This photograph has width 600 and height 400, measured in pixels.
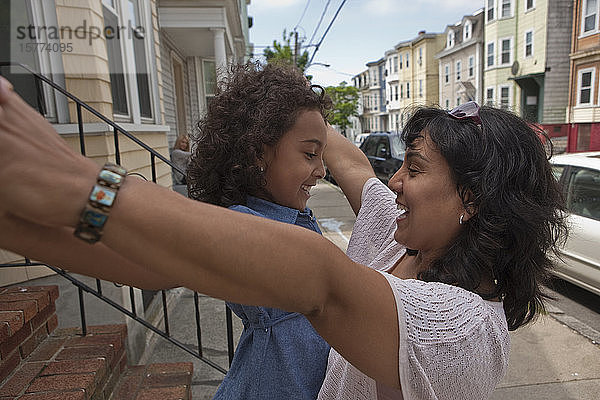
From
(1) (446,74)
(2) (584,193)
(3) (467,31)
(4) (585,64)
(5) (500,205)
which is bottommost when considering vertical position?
(2) (584,193)

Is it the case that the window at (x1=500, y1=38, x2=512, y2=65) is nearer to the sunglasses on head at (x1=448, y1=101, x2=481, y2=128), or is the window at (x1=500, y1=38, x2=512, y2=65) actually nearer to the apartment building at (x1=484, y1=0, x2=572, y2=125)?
the apartment building at (x1=484, y1=0, x2=572, y2=125)

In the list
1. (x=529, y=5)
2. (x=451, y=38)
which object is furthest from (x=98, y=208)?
(x=451, y=38)

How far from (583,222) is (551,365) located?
1846mm

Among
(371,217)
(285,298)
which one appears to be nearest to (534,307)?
(371,217)

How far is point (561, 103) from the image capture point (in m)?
21.0

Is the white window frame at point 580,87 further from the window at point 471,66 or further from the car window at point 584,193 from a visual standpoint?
the car window at point 584,193

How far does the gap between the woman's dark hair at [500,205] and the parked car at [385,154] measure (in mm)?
8576

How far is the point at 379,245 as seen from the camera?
5.00 ft

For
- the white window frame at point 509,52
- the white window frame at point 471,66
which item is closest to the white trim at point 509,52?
the white window frame at point 509,52

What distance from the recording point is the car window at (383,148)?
34.5ft

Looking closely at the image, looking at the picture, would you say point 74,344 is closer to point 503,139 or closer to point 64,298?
point 64,298

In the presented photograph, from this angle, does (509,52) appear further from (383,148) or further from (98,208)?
(98,208)

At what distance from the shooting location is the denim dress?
1.19 m

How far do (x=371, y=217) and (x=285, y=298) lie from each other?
38.1 inches
